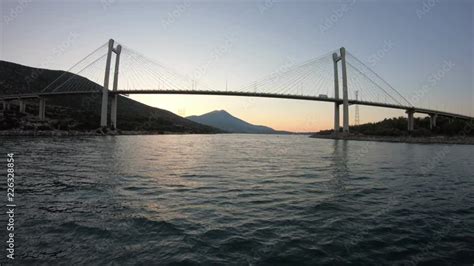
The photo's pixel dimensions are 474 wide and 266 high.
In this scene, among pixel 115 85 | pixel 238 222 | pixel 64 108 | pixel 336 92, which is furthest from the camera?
pixel 64 108

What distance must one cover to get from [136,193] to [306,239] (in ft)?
19.5

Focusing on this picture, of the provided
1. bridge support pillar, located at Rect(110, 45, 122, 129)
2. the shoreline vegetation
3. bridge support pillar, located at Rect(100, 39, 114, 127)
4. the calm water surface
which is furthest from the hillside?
the shoreline vegetation

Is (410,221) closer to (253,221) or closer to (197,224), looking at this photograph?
(253,221)

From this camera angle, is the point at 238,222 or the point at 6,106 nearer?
the point at 238,222

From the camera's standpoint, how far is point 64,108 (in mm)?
104312

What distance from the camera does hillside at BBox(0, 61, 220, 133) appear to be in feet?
246

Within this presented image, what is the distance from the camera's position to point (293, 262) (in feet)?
14.7

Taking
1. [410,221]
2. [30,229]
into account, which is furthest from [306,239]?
[30,229]

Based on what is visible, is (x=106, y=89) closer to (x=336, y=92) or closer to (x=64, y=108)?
(x=64, y=108)

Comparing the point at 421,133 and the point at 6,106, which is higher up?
the point at 6,106
